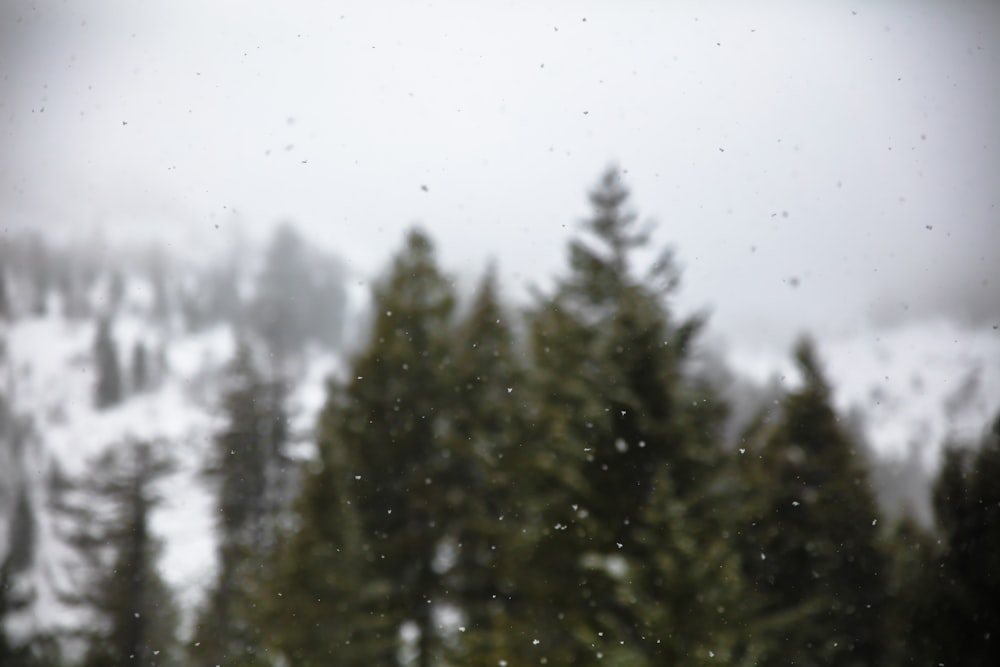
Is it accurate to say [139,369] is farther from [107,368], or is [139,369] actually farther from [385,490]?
[385,490]

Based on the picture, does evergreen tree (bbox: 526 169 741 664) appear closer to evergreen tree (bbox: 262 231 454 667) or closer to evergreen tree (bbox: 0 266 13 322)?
evergreen tree (bbox: 262 231 454 667)

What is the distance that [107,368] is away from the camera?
89.3 m

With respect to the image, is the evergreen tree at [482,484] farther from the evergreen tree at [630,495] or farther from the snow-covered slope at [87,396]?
the snow-covered slope at [87,396]

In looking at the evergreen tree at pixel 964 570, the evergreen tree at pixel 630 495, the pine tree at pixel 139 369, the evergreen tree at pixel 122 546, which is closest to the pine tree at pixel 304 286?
the pine tree at pixel 139 369

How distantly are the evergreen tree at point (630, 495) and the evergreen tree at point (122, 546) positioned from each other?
11.8m

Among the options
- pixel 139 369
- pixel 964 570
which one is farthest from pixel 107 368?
pixel 964 570

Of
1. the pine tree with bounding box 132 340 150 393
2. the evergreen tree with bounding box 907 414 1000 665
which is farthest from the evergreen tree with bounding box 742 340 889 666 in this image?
the pine tree with bounding box 132 340 150 393

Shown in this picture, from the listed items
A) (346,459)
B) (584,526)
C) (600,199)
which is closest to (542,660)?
(584,526)

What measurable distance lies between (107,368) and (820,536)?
333 ft

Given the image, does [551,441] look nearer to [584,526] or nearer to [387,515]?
[584,526]

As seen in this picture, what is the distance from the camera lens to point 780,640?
11.8 m

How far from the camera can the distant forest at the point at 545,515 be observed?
8312 millimetres

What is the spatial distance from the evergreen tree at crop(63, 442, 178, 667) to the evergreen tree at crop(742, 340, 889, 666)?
14942 mm

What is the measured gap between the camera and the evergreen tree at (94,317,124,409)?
87.6m
